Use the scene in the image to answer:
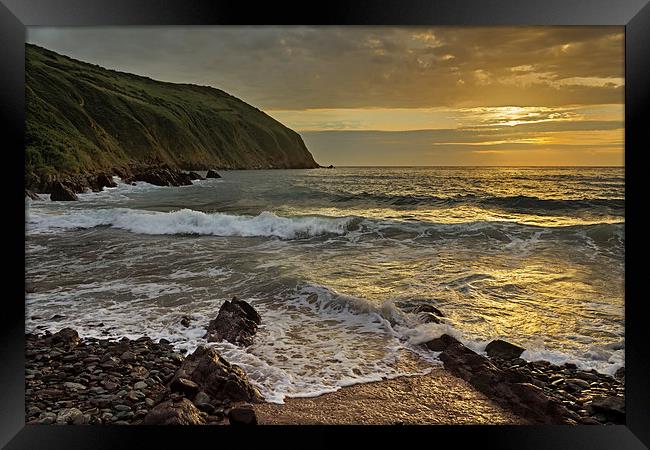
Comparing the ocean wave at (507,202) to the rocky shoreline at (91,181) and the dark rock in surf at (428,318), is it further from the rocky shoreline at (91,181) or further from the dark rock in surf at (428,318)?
Result: the dark rock in surf at (428,318)

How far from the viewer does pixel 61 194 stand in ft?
26.2

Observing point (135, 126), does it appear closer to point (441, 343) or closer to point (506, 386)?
point (441, 343)

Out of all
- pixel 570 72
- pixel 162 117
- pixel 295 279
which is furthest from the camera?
pixel 162 117

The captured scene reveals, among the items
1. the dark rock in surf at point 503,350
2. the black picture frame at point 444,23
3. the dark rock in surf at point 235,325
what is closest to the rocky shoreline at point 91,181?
the dark rock in surf at point 235,325

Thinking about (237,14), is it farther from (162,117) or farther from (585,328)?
(162,117)

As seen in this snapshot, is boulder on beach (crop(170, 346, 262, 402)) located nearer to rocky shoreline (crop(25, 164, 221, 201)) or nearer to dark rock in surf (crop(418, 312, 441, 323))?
dark rock in surf (crop(418, 312, 441, 323))

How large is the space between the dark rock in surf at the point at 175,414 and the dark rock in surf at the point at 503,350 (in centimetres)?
184

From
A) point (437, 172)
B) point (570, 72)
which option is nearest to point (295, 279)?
point (570, 72)

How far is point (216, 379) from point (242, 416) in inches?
10.4

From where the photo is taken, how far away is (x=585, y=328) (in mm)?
3381

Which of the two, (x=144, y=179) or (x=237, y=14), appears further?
(x=144, y=179)

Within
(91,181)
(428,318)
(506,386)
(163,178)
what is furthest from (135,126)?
(506,386)
